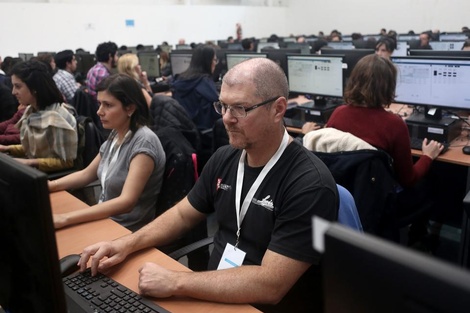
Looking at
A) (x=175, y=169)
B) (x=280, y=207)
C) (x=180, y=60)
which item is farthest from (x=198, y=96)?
(x=280, y=207)

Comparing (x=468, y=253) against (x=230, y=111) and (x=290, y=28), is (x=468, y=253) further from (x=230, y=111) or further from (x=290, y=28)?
(x=290, y=28)

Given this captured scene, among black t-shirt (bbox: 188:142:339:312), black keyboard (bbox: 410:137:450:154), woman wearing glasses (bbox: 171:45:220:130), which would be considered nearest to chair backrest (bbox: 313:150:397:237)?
black t-shirt (bbox: 188:142:339:312)

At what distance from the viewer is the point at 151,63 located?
6.29m

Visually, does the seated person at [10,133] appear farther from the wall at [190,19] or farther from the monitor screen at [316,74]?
the wall at [190,19]

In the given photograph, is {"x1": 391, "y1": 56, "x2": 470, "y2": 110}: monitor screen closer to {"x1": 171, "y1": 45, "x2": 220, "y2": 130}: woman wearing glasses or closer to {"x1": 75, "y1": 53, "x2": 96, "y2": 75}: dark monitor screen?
Answer: {"x1": 171, "y1": 45, "x2": 220, "y2": 130}: woman wearing glasses

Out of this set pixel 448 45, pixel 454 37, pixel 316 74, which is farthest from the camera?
pixel 454 37

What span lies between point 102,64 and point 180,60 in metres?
1.02

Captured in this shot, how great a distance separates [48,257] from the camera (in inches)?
28.9

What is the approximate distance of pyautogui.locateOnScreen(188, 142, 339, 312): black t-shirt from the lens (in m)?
1.22

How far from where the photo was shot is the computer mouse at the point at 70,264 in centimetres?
138

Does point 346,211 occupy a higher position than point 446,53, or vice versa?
point 446,53

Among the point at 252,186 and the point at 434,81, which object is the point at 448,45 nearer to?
the point at 434,81

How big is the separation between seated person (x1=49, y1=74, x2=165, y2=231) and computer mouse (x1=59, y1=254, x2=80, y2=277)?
411 millimetres

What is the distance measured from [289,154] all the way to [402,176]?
114cm
